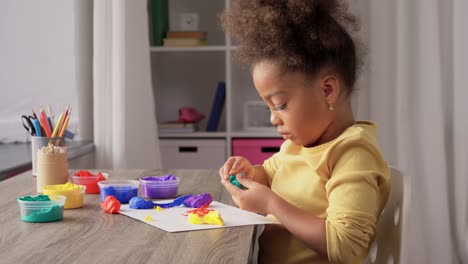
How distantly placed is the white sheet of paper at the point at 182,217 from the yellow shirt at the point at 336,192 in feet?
0.23

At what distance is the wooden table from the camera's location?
104 cm

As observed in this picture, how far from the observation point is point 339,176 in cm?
121

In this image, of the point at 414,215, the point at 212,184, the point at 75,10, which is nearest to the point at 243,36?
the point at 212,184

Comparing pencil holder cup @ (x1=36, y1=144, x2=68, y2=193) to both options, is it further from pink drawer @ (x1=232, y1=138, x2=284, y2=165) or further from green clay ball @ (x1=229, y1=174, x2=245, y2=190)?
pink drawer @ (x1=232, y1=138, x2=284, y2=165)

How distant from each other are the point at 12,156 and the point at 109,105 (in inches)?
18.3

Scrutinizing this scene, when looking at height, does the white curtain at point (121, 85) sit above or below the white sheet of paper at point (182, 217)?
above

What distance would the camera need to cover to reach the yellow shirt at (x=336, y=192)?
1.18 metres

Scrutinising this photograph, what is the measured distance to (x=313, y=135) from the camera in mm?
1338

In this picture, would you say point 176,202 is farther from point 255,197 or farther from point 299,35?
point 299,35

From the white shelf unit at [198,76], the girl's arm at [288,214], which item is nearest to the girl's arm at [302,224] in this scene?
the girl's arm at [288,214]

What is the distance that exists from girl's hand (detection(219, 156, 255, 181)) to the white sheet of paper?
0.06 meters

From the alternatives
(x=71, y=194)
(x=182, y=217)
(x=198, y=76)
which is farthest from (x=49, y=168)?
(x=198, y=76)

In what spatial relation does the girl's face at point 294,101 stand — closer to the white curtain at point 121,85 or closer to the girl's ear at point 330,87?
the girl's ear at point 330,87

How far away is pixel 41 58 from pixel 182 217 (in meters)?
1.97
